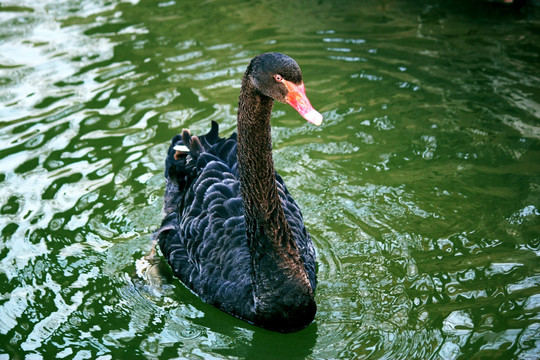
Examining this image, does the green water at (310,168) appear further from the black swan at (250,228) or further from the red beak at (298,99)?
the red beak at (298,99)

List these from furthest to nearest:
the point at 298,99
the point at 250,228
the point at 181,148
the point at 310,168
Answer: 1. the point at 310,168
2. the point at 181,148
3. the point at 250,228
4. the point at 298,99

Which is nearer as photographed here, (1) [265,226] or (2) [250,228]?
(1) [265,226]

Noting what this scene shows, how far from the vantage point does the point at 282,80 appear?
3680 mm

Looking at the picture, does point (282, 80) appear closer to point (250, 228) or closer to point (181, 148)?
point (250, 228)

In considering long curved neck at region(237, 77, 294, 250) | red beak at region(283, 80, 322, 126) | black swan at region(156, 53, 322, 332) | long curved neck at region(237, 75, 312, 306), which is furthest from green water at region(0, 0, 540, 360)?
red beak at region(283, 80, 322, 126)

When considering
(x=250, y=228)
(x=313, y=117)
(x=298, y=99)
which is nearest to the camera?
(x=313, y=117)

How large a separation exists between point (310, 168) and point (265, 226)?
1.90 m

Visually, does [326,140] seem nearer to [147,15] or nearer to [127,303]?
[127,303]

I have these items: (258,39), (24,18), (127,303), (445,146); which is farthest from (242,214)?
(24,18)

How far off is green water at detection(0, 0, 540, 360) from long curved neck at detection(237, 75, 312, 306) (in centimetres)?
44

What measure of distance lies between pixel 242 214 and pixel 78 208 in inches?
64.5

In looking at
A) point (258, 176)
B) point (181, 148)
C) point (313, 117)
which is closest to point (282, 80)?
point (313, 117)

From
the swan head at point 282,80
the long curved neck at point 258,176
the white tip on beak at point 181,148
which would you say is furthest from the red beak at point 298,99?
the white tip on beak at point 181,148

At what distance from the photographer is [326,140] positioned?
21.0 ft
